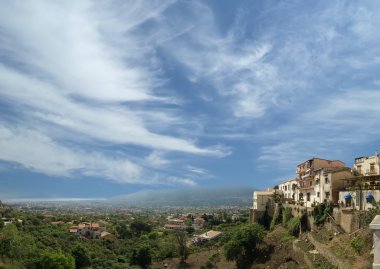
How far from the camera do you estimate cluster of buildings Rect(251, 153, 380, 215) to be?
34750mm

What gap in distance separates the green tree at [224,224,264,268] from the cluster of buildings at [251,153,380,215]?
6891 mm

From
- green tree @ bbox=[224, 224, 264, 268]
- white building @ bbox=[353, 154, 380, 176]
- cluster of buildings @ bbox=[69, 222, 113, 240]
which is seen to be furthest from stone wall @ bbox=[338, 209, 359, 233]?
cluster of buildings @ bbox=[69, 222, 113, 240]

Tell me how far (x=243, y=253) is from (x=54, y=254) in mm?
23417

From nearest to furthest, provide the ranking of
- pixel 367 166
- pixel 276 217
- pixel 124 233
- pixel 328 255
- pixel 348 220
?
pixel 328 255
pixel 348 220
pixel 367 166
pixel 276 217
pixel 124 233

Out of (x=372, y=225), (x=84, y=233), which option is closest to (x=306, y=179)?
(x=372, y=225)

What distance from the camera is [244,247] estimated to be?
45.7m

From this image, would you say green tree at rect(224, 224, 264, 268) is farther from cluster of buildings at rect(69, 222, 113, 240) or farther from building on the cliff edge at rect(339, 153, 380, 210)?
cluster of buildings at rect(69, 222, 113, 240)

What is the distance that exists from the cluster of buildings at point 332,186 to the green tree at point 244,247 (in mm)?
6891

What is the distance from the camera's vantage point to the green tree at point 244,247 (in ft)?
149

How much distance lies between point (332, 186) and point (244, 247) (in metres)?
12.4

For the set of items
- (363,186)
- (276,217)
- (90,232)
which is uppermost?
(363,186)

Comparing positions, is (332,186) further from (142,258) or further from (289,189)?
(142,258)

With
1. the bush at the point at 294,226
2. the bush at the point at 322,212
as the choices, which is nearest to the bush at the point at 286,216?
the bush at the point at 294,226

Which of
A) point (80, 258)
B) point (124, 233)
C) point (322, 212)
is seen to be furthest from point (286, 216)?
point (124, 233)
